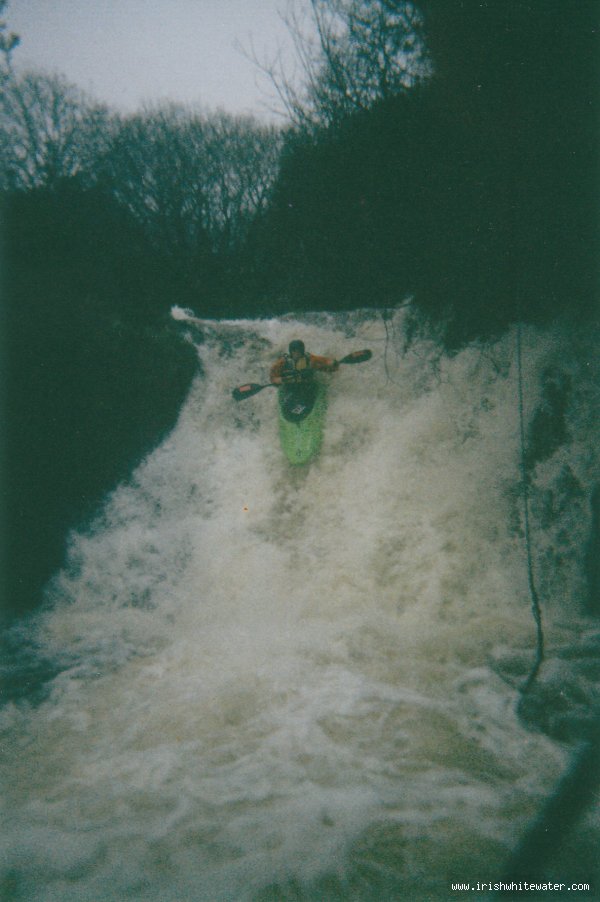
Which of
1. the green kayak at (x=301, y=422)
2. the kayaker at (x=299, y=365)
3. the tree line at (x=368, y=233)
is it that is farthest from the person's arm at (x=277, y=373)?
the tree line at (x=368, y=233)

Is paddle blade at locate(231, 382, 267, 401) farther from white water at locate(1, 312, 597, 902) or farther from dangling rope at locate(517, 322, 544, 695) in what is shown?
dangling rope at locate(517, 322, 544, 695)

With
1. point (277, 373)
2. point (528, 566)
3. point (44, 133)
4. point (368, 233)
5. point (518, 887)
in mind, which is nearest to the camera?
point (518, 887)

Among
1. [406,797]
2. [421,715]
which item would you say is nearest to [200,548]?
[421,715]

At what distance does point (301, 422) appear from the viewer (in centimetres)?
537

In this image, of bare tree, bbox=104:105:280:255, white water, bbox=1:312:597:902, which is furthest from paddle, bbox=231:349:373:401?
bare tree, bbox=104:105:280:255

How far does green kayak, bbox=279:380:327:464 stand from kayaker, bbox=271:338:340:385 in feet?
0.50

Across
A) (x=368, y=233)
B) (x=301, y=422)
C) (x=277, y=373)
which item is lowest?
(x=301, y=422)

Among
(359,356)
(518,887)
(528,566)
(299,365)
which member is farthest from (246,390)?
(518,887)

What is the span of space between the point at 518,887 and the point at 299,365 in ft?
15.1

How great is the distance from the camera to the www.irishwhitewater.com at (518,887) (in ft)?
6.68

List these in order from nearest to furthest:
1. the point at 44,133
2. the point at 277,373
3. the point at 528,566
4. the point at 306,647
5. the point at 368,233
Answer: the point at 306,647 < the point at 528,566 < the point at 277,373 < the point at 368,233 < the point at 44,133

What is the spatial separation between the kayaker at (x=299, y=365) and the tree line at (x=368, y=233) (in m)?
1.38

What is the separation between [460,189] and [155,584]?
5551 mm

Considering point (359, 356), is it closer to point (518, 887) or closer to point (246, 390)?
point (246, 390)
